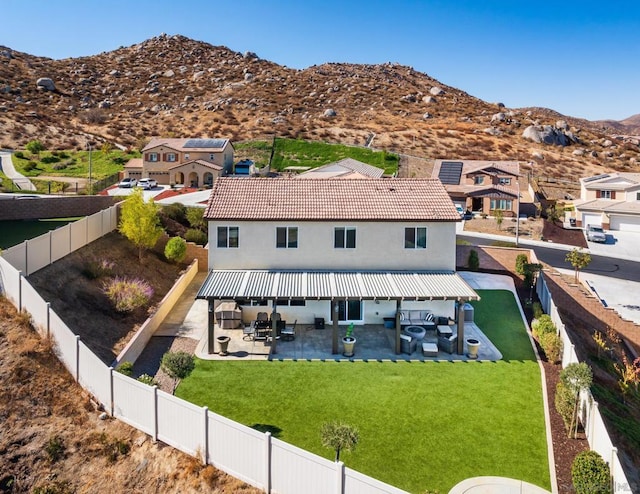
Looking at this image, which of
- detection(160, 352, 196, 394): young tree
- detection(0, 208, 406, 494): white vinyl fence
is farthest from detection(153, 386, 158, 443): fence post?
detection(160, 352, 196, 394): young tree

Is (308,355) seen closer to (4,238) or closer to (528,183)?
(4,238)

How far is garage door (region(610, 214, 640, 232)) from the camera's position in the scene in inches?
2385

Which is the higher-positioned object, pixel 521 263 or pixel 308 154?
pixel 308 154

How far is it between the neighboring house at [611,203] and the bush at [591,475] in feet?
185

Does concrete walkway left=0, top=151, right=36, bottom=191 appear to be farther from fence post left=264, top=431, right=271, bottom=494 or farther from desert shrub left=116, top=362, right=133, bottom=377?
fence post left=264, top=431, right=271, bottom=494

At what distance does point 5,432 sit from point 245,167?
227 ft

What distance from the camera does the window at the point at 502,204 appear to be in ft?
213

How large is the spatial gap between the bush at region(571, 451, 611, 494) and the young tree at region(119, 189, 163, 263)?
1123 inches

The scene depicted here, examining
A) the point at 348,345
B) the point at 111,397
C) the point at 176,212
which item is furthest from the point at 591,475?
the point at 176,212

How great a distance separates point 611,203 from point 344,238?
52083mm

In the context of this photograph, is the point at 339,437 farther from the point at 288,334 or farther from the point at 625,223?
the point at 625,223

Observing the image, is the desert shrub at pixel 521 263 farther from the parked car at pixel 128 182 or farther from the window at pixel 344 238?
the parked car at pixel 128 182

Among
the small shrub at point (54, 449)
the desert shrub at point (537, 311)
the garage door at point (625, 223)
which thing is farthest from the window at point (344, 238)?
the garage door at point (625, 223)

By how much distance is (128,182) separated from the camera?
71.6 meters
